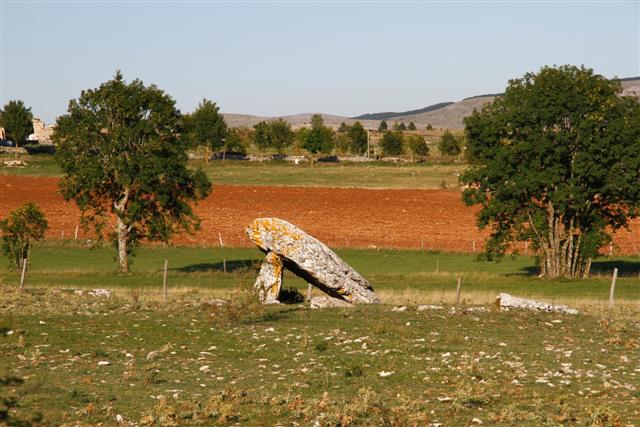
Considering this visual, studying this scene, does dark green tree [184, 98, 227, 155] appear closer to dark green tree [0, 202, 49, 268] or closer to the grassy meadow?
dark green tree [0, 202, 49, 268]

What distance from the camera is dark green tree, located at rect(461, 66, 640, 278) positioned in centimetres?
5625

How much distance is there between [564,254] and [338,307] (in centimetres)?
2671

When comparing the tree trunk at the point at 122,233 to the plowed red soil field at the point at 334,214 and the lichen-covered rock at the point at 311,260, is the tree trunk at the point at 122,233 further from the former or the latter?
the lichen-covered rock at the point at 311,260

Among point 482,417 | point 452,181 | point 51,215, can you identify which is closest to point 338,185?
point 452,181

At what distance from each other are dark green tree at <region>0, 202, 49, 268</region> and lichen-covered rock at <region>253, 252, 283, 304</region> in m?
21.1

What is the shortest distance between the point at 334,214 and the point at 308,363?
77053mm

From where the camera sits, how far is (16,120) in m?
177

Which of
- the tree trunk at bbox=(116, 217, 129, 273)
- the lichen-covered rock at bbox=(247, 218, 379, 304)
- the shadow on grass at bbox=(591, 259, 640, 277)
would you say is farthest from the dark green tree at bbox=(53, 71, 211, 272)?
the shadow on grass at bbox=(591, 259, 640, 277)

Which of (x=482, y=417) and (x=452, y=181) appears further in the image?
(x=452, y=181)

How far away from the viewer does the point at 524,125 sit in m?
57.6

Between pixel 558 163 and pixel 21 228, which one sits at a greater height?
pixel 558 163

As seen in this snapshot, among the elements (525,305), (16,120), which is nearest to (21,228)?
(525,305)

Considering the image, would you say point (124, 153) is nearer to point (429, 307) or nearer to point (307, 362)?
point (429, 307)

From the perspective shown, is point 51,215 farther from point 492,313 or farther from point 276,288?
point 492,313
